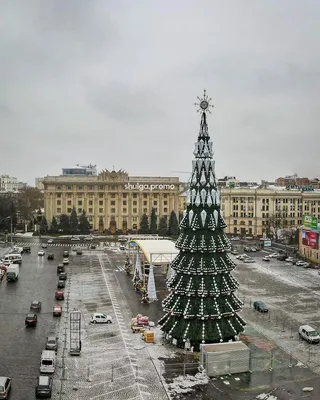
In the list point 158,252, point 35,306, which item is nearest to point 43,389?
point 35,306

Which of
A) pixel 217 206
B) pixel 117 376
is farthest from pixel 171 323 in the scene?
pixel 217 206

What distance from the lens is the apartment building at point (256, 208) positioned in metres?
107

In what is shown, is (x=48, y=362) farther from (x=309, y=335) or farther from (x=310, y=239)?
(x=310, y=239)

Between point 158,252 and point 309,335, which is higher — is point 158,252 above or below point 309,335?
above

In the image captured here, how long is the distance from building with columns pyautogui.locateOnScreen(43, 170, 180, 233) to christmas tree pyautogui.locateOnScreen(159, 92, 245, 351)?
81426 millimetres

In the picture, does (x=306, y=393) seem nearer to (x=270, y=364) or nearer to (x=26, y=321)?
(x=270, y=364)

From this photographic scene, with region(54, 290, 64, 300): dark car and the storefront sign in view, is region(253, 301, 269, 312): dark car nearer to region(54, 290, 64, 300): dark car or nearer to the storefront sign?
region(54, 290, 64, 300): dark car

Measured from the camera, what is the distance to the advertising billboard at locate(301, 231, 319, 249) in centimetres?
6869

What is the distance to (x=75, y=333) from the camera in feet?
112

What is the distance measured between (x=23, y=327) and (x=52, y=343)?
618cm

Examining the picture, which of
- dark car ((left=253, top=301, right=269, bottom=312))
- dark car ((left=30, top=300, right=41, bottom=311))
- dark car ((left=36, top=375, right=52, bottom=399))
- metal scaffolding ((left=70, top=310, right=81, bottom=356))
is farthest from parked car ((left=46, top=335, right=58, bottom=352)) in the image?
dark car ((left=253, top=301, right=269, bottom=312))

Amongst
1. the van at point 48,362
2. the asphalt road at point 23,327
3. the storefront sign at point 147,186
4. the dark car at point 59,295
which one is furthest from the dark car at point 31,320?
the storefront sign at point 147,186

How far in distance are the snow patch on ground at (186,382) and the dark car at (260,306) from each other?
15202 mm

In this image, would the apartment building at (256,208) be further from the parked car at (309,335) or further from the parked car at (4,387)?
the parked car at (4,387)
